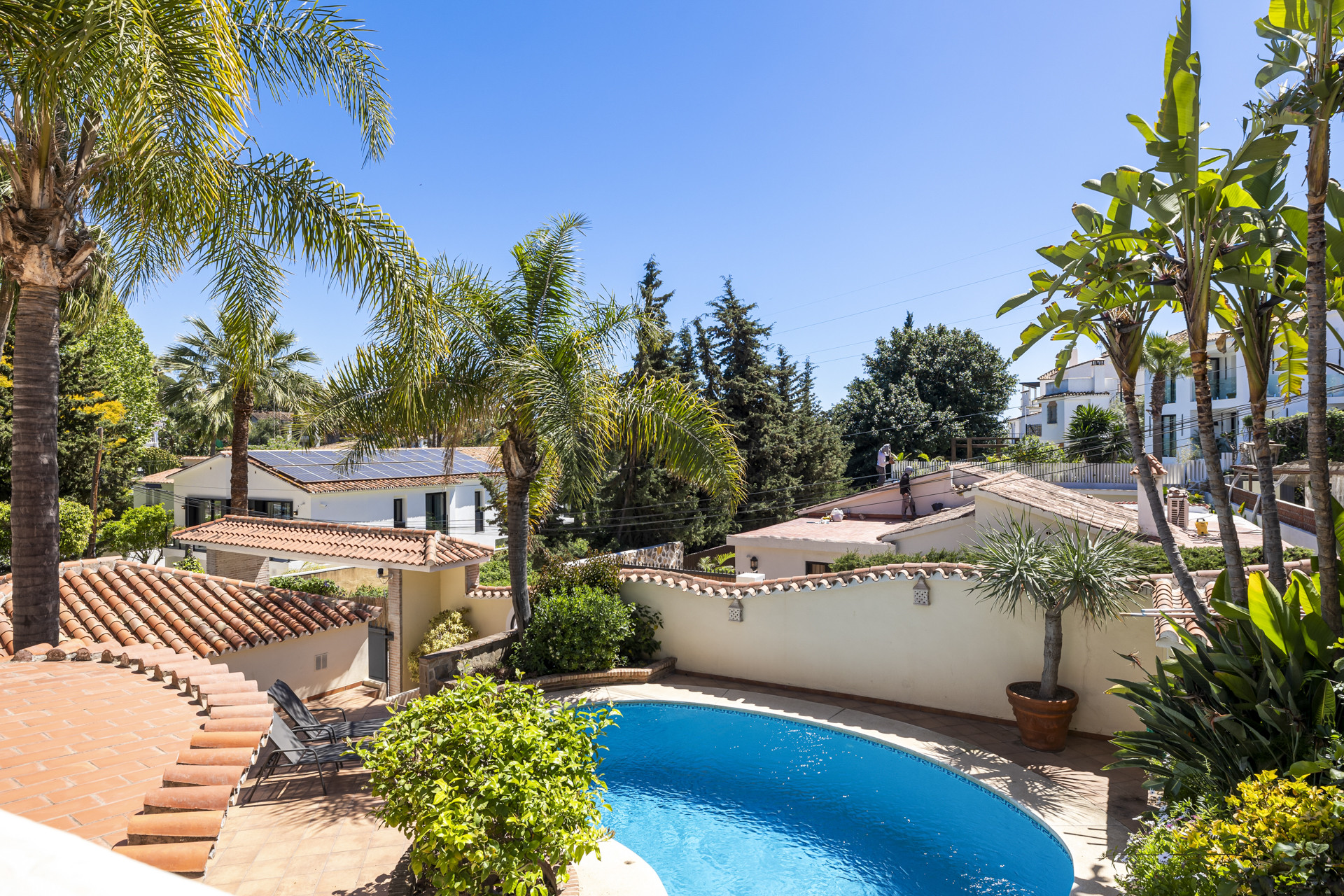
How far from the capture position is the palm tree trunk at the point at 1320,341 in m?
4.73

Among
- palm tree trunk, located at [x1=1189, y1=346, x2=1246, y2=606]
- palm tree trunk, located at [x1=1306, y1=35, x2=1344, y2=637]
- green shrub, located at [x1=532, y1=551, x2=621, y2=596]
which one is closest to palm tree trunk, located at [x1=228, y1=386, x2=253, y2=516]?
green shrub, located at [x1=532, y1=551, x2=621, y2=596]

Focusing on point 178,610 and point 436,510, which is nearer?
point 178,610

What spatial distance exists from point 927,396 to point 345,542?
35.2 m

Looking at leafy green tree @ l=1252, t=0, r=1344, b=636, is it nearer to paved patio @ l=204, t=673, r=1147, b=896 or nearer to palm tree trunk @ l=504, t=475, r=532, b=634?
paved patio @ l=204, t=673, r=1147, b=896

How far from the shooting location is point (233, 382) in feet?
74.7

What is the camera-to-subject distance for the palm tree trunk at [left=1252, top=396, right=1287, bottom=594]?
17.2 feet

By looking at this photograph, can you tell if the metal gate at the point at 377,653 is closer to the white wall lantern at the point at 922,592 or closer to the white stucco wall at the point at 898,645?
the white stucco wall at the point at 898,645

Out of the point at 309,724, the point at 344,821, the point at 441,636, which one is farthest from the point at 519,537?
the point at 344,821

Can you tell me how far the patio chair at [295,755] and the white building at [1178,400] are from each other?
59.7 feet

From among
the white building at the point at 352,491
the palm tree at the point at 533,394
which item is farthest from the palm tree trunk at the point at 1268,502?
the white building at the point at 352,491

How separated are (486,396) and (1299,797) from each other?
10641 mm

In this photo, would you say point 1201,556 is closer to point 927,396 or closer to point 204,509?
point 927,396

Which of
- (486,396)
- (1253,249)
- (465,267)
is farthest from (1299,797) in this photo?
(465,267)

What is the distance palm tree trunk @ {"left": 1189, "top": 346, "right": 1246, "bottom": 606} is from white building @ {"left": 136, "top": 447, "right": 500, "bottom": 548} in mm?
20690
